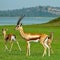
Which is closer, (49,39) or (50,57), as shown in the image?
(50,57)

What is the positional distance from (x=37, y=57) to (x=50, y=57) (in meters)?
0.69

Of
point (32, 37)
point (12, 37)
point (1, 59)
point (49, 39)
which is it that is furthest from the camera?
point (12, 37)

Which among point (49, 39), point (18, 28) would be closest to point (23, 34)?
point (18, 28)

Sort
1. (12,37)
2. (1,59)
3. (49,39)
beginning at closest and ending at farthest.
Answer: (1,59) < (49,39) < (12,37)

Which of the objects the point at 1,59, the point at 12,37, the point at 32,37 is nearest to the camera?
the point at 1,59

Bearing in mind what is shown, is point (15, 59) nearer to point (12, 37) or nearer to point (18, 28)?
point (18, 28)

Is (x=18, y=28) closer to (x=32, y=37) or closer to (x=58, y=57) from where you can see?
(x=32, y=37)

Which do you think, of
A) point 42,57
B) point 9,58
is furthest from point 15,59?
point 42,57

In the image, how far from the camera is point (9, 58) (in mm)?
17312

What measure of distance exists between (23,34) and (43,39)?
1.20 meters

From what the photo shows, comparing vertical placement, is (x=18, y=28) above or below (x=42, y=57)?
above

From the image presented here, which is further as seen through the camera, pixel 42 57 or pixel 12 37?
pixel 12 37

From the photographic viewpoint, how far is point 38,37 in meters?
18.1

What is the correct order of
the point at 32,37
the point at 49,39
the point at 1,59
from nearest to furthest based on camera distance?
the point at 1,59, the point at 32,37, the point at 49,39
